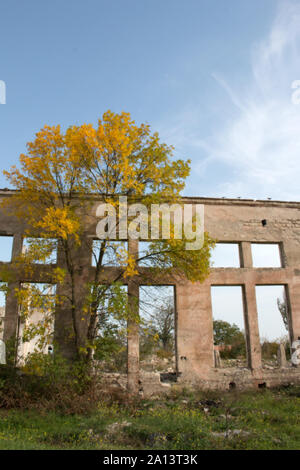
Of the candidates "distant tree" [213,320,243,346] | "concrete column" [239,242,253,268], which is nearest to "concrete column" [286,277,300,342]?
"concrete column" [239,242,253,268]

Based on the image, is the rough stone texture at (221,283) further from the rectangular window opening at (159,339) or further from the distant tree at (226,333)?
the distant tree at (226,333)

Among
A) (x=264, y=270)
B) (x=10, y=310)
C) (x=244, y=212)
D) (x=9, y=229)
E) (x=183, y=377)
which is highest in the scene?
(x=244, y=212)

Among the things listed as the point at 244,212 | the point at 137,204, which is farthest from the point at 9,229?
the point at 244,212

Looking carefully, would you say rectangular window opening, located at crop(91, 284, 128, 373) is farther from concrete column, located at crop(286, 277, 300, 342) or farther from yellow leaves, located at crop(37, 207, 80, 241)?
concrete column, located at crop(286, 277, 300, 342)

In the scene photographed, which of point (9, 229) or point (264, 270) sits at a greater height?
point (9, 229)

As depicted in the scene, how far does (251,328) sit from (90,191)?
283 inches

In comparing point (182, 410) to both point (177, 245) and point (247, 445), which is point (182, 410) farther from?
point (177, 245)

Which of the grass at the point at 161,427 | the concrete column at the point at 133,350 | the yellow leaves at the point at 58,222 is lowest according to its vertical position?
the grass at the point at 161,427

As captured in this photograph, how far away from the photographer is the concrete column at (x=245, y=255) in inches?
515

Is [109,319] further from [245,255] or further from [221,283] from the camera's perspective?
[245,255]

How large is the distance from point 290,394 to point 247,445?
5.60 meters

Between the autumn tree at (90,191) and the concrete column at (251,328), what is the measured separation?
2.23 m

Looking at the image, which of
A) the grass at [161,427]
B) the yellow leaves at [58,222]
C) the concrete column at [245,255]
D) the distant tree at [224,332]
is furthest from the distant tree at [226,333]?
the yellow leaves at [58,222]
